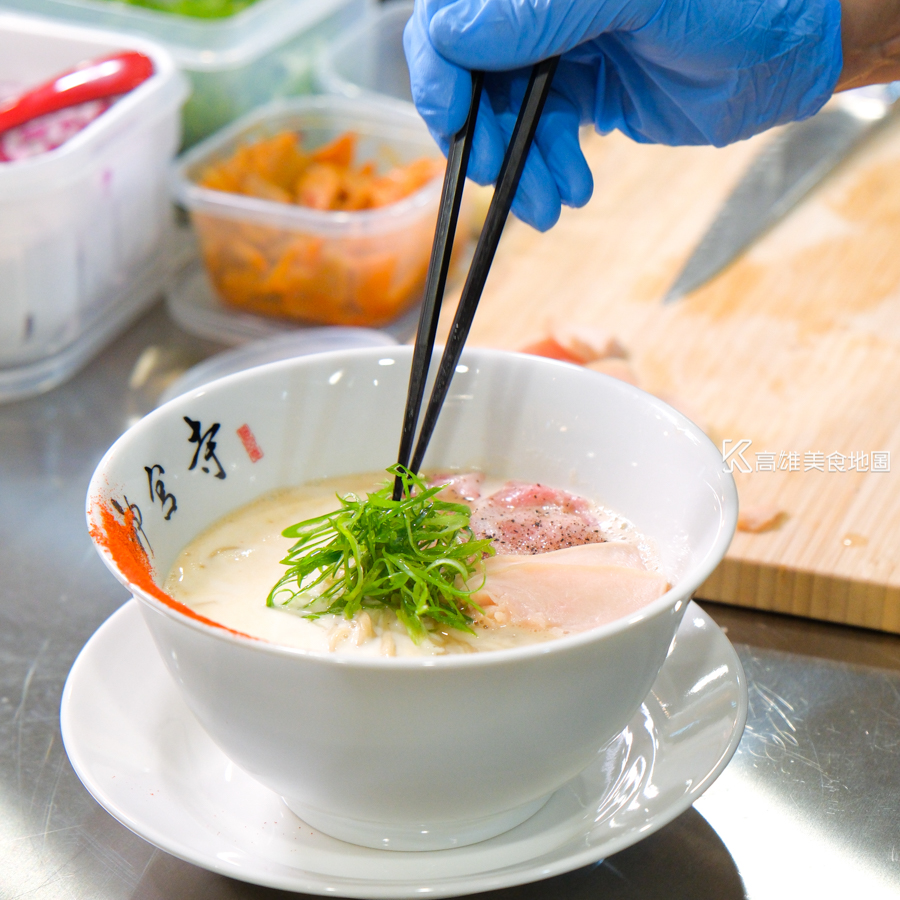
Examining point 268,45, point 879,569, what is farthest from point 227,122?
point 879,569

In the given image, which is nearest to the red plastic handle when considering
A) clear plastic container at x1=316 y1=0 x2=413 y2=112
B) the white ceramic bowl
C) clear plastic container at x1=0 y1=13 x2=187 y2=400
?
clear plastic container at x1=0 y1=13 x2=187 y2=400

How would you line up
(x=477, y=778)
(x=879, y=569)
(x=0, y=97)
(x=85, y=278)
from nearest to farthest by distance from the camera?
(x=477, y=778) < (x=879, y=569) < (x=85, y=278) < (x=0, y=97)

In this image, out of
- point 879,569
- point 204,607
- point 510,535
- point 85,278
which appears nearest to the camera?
point 204,607

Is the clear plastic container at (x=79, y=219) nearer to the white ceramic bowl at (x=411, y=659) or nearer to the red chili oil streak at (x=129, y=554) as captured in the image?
the white ceramic bowl at (x=411, y=659)

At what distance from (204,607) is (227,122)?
1.43 m

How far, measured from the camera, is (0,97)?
1824 mm

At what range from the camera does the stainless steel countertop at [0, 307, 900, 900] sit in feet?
2.80

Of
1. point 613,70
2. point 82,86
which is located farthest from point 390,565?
point 82,86

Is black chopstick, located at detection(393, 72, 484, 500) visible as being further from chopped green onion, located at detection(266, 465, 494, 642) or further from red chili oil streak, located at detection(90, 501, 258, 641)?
red chili oil streak, located at detection(90, 501, 258, 641)

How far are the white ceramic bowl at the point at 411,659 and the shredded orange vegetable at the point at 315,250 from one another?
2.40ft

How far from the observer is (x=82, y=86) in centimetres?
167

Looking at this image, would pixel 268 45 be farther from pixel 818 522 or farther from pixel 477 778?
pixel 477 778

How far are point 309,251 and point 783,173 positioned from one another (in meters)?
0.96

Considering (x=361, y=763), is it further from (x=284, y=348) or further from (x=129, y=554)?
(x=284, y=348)
